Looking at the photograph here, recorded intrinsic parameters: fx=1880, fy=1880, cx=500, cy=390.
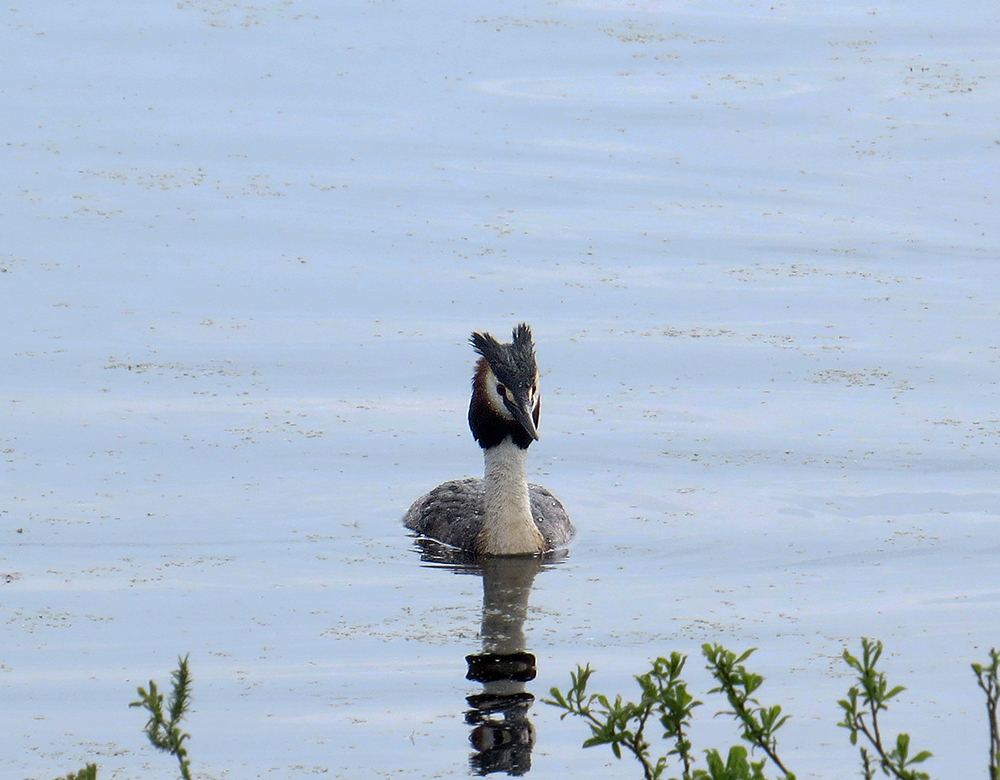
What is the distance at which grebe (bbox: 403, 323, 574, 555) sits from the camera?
11750mm

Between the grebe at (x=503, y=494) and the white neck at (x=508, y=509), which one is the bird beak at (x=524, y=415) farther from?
the white neck at (x=508, y=509)

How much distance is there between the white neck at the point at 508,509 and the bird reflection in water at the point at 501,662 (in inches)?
3.2

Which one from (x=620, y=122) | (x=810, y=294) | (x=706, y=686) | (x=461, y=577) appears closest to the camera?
(x=706, y=686)

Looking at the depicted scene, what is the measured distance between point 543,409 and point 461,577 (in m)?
3.02

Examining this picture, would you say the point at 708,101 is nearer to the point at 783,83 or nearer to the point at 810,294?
the point at 783,83

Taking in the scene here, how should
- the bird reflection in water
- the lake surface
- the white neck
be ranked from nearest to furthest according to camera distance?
1. the bird reflection in water
2. the lake surface
3. the white neck

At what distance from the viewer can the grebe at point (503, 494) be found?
11750 millimetres

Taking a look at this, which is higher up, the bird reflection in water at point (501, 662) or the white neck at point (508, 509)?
the white neck at point (508, 509)

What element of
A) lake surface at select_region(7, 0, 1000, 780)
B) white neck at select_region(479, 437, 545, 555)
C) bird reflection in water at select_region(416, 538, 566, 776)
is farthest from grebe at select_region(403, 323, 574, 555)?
lake surface at select_region(7, 0, 1000, 780)

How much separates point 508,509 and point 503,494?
0.11 meters

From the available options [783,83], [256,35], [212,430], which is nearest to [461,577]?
[212,430]

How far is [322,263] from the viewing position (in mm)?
17062

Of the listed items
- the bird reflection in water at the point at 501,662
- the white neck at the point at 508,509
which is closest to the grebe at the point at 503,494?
the white neck at the point at 508,509

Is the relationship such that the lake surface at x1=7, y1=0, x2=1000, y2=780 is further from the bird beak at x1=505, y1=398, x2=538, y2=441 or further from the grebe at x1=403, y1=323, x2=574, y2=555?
the bird beak at x1=505, y1=398, x2=538, y2=441
